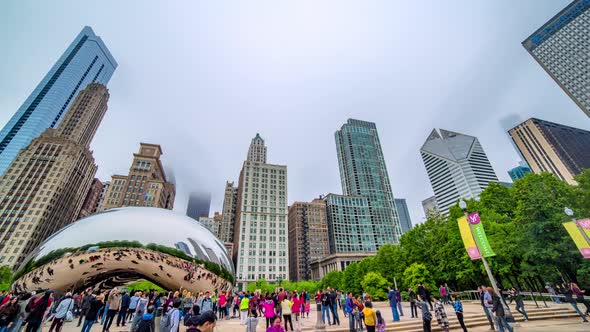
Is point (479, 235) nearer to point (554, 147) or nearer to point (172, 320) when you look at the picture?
point (172, 320)

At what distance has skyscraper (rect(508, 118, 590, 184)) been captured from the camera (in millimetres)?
95375

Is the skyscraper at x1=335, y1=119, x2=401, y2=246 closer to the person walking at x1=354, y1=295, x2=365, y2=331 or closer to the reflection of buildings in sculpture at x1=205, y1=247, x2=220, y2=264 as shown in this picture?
the person walking at x1=354, y1=295, x2=365, y2=331

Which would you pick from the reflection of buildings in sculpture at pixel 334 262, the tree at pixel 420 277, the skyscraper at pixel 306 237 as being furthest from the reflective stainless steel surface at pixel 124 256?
the skyscraper at pixel 306 237

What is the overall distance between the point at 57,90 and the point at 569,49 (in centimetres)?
23626

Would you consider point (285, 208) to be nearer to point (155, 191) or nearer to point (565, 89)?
point (155, 191)

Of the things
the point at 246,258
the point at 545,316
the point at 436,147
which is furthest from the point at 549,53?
the point at 246,258

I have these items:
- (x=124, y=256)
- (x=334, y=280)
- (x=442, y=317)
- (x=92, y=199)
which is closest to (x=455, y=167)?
(x=334, y=280)

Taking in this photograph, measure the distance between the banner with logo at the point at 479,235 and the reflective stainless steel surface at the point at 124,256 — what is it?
14142 mm

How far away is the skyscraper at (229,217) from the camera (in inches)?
5118

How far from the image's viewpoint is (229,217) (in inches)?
5261

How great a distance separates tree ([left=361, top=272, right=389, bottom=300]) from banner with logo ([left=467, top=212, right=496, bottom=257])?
30.3m

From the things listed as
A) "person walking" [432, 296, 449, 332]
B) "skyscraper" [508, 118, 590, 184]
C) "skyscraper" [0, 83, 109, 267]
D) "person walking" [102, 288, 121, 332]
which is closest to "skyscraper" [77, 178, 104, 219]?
"skyscraper" [0, 83, 109, 267]

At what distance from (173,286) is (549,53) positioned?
146 meters

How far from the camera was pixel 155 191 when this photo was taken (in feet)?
316
